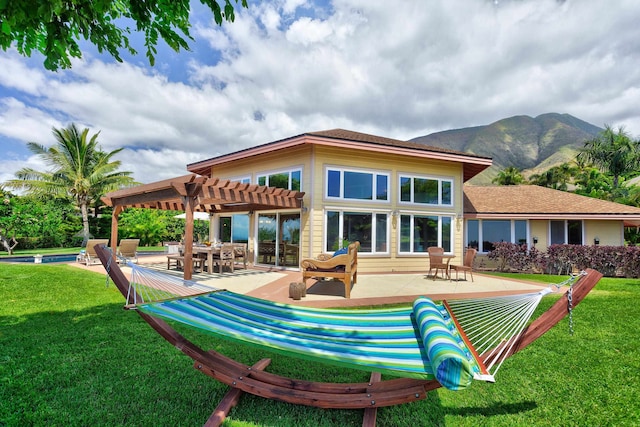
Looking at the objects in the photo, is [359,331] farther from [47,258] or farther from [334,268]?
[47,258]

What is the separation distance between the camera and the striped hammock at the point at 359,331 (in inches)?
72.7

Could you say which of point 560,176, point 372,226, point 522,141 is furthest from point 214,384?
point 522,141

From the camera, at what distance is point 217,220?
14320 millimetres

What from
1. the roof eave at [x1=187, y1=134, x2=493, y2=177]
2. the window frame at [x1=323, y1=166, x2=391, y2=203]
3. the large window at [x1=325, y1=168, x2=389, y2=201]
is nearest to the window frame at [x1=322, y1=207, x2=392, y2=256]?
the window frame at [x1=323, y1=166, x2=391, y2=203]

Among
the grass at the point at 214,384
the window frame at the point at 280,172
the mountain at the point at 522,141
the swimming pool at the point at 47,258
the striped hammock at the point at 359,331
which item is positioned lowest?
the grass at the point at 214,384

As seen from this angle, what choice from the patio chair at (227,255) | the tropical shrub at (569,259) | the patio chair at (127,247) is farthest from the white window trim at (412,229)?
the patio chair at (127,247)

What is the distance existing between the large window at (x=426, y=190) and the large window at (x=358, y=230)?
1366 millimetres

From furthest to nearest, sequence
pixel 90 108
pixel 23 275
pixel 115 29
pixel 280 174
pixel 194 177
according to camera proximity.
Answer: pixel 90 108, pixel 280 174, pixel 23 275, pixel 194 177, pixel 115 29

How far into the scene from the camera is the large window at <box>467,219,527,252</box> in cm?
1445

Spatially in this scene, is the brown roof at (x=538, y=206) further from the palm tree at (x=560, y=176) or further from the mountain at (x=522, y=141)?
the mountain at (x=522, y=141)

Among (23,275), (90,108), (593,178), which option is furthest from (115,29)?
(593,178)

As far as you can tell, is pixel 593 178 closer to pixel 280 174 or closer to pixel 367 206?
pixel 367 206

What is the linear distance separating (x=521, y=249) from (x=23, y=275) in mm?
16649

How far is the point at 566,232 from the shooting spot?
14258mm
